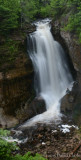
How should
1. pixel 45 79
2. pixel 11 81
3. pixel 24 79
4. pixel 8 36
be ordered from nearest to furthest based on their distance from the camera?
1. pixel 11 81
2. pixel 24 79
3. pixel 8 36
4. pixel 45 79

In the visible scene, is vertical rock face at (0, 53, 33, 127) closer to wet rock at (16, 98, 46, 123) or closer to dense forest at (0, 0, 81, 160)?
dense forest at (0, 0, 81, 160)

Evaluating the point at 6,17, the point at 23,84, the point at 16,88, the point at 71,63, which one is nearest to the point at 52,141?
the point at 16,88

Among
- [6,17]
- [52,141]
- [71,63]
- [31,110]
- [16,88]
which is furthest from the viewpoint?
A: [71,63]

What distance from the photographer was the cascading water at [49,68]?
1470cm

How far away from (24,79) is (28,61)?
1.53m

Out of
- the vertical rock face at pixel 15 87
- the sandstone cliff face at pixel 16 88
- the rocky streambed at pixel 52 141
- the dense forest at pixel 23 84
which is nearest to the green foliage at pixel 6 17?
the dense forest at pixel 23 84

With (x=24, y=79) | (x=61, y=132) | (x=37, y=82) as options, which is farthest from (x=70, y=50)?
(x=61, y=132)

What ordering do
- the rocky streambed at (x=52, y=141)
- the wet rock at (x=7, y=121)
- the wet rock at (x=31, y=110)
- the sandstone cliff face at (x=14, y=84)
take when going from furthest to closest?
the wet rock at (x=31, y=110)
the sandstone cliff face at (x=14, y=84)
the wet rock at (x=7, y=121)
the rocky streambed at (x=52, y=141)

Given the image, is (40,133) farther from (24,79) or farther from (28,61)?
(28,61)

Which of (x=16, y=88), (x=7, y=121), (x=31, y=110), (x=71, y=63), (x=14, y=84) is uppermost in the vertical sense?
(x=71, y=63)

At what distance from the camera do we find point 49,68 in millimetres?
15672

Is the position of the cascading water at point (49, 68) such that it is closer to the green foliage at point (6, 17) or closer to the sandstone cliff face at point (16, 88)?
the sandstone cliff face at point (16, 88)

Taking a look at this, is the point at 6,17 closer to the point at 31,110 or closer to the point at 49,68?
the point at 49,68

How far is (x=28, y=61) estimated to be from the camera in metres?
13.4
